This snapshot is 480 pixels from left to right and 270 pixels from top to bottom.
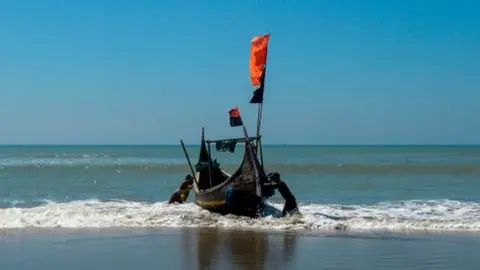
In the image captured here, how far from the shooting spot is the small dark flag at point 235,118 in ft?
52.8

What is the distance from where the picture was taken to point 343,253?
11062mm

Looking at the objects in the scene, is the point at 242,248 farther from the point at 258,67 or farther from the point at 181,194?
the point at 181,194

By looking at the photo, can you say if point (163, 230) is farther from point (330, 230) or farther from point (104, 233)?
point (330, 230)

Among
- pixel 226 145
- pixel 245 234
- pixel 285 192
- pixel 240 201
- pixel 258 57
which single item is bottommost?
pixel 245 234

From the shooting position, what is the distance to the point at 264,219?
51.1 ft

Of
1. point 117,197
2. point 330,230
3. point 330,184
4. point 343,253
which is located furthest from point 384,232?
point 330,184

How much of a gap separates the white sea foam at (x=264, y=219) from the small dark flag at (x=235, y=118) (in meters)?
2.32

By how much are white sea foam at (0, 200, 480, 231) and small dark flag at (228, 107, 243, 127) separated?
2.32 m

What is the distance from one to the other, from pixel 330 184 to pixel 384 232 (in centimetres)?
1645

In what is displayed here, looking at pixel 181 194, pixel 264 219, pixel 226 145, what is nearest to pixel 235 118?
pixel 226 145

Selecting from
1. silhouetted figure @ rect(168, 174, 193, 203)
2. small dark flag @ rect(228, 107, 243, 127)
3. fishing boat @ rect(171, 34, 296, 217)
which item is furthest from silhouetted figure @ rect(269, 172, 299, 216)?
silhouetted figure @ rect(168, 174, 193, 203)

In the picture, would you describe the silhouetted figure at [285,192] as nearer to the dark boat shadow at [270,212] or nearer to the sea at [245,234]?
the dark boat shadow at [270,212]

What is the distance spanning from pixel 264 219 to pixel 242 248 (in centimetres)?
390

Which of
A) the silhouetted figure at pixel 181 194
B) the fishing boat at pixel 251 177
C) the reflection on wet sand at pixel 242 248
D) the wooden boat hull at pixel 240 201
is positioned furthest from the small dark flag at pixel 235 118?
the silhouetted figure at pixel 181 194
